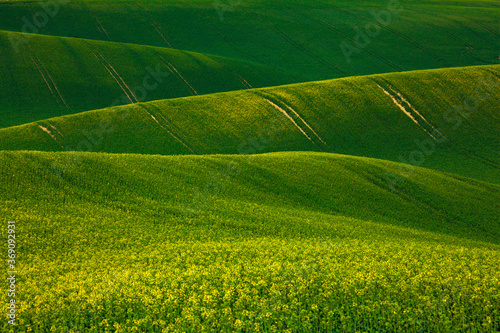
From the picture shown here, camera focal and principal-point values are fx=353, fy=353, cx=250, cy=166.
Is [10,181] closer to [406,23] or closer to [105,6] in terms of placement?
[105,6]

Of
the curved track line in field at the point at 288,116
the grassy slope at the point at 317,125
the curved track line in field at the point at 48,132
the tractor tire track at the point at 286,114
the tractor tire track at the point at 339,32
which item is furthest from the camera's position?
the tractor tire track at the point at 339,32

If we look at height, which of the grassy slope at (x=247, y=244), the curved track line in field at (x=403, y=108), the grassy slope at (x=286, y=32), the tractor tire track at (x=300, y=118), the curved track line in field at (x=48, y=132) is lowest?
the curved track line in field at (x=48, y=132)

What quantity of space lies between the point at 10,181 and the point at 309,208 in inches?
942

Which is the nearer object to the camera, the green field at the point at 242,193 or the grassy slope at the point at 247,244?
the grassy slope at the point at 247,244

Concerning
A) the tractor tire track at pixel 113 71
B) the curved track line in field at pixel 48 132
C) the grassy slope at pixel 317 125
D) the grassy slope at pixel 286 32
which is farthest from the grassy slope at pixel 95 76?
the grassy slope at pixel 317 125

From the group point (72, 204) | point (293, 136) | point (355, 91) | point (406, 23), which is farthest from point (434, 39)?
point (72, 204)

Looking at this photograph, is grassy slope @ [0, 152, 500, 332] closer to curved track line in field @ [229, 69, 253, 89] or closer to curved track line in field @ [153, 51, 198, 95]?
curved track line in field @ [153, 51, 198, 95]

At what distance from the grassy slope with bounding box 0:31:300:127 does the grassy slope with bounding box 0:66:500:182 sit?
1607 centimetres

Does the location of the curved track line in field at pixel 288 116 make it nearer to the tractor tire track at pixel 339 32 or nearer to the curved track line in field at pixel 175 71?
the curved track line in field at pixel 175 71

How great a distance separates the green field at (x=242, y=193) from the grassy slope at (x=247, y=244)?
124 millimetres

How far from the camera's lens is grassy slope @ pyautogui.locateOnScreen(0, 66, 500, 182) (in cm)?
4894

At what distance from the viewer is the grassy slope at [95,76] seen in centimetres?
6434

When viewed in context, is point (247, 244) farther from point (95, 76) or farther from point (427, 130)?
point (95, 76)

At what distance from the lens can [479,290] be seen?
15523 millimetres
